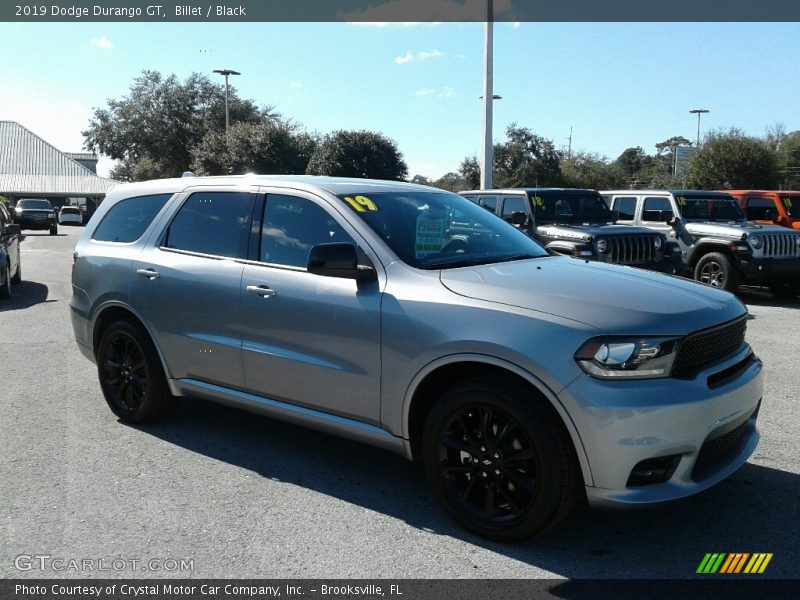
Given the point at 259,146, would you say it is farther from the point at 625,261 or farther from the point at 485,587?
the point at 485,587

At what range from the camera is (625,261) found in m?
10.3

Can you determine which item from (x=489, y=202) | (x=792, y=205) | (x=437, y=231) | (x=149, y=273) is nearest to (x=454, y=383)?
(x=437, y=231)

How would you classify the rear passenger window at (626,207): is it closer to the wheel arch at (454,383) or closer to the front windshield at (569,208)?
the front windshield at (569,208)

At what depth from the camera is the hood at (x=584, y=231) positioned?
33.5 ft

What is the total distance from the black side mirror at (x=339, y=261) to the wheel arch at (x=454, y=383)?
2.11 feet

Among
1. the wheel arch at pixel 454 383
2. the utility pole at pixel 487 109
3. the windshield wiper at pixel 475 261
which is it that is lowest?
the wheel arch at pixel 454 383

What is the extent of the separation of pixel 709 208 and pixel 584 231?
12.1ft

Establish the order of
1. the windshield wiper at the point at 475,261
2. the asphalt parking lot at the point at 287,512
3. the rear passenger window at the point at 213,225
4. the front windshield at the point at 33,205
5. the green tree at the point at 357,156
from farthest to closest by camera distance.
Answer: the green tree at the point at 357,156 → the front windshield at the point at 33,205 → the rear passenger window at the point at 213,225 → the windshield wiper at the point at 475,261 → the asphalt parking lot at the point at 287,512

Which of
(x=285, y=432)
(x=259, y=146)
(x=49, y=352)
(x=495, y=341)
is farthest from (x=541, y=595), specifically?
(x=259, y=146)

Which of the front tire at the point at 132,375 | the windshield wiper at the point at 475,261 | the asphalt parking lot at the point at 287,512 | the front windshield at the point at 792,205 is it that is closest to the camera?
the asphalt parking lot at the point at 287,512

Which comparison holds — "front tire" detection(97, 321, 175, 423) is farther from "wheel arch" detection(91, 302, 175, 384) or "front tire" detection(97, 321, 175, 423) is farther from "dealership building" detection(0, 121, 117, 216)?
"dealership building" detection(0, 121, 117, 216)

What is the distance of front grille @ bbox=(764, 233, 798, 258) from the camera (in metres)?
11.5

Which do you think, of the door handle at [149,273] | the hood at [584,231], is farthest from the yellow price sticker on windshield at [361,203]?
the hood at [584,231]

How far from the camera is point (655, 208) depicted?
12.6 meters
